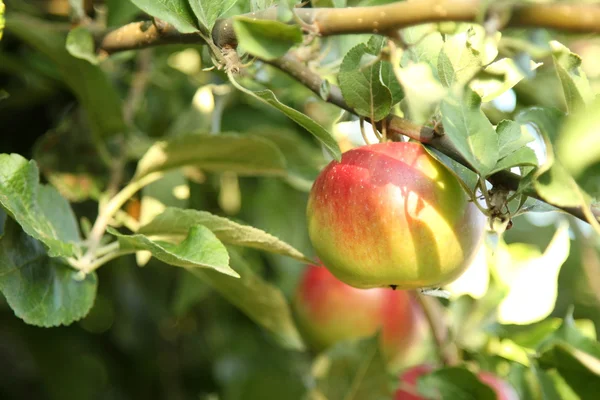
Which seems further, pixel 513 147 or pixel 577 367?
pixel 577 367

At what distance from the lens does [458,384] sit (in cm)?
69

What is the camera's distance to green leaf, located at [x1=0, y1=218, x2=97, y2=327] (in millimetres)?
538

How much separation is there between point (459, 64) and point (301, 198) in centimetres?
70

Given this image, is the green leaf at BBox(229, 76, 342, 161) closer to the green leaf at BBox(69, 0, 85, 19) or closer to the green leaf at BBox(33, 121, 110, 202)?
the green leaf at BBox(69, 0, 85, 19)

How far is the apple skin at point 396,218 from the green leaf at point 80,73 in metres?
0.36

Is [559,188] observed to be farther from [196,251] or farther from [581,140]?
[196,251]

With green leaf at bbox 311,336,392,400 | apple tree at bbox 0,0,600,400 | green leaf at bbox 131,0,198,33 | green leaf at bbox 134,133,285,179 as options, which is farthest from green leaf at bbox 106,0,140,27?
green leaf at bbox 311,336,392,400

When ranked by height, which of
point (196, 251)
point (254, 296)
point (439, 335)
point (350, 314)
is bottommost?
point (350, 314)

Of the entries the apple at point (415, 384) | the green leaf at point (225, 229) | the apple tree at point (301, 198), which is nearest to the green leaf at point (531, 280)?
the apple tree at point (301, 198)

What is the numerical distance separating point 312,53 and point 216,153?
13 centimetres

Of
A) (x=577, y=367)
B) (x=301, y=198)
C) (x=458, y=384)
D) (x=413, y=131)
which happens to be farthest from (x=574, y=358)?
(x=301, y=198)

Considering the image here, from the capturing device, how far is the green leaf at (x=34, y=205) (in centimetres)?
52

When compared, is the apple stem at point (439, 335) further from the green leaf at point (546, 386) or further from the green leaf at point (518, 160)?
the green leaf at point (518, 160)

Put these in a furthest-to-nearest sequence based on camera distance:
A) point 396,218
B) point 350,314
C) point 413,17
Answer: point 350,314 → point 396,218 → point 413,17
